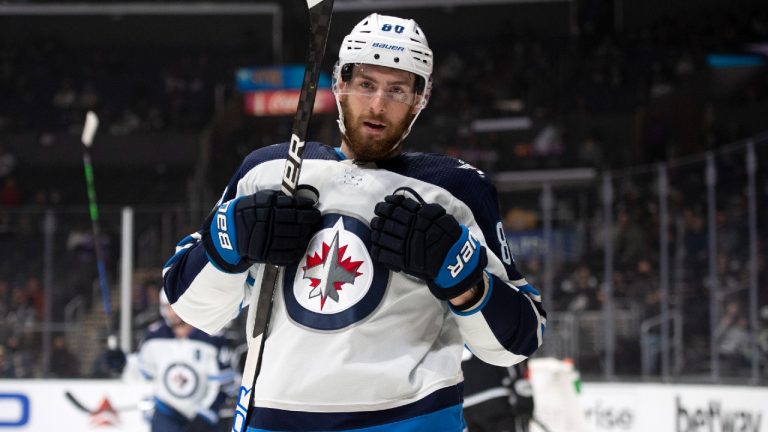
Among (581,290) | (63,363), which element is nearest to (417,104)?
(581,290)

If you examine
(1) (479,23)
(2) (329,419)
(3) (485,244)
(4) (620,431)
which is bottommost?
(4) (620,431)

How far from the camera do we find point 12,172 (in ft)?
43.4

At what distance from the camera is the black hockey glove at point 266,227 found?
5.40 ft

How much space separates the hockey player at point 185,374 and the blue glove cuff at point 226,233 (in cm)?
386

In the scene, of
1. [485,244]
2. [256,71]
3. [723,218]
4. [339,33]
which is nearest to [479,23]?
[339,33]

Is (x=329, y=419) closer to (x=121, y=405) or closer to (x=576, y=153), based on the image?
(x=121, y=405)

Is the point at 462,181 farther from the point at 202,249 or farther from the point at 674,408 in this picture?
the point at 674,408

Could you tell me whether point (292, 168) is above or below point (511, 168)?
below

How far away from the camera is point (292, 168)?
1.68 meters

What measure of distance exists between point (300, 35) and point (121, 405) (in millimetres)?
7912

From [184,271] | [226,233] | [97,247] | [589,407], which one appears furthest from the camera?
[97,247]

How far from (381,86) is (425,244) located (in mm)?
318

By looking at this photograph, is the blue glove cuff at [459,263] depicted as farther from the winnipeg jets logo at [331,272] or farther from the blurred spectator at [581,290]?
the blurred spectator at [581,290]

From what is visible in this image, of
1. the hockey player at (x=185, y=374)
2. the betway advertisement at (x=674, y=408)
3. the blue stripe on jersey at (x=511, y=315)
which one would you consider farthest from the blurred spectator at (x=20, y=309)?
the blue stripe on jersey at (x=511, y=315)
